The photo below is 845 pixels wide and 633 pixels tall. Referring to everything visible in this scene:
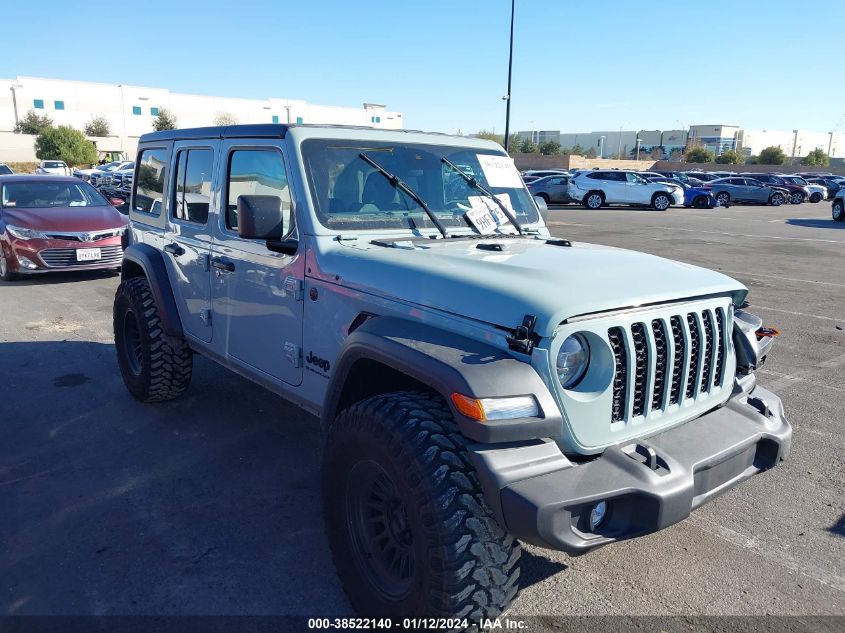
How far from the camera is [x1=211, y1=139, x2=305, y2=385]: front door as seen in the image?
138 inches

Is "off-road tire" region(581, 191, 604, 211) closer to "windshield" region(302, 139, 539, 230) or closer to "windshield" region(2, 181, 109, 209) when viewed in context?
"windshield" region(2, 181, 109, 209)

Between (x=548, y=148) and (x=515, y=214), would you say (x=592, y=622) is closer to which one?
(x=515, y=214)

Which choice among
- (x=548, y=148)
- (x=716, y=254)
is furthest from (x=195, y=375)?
(x=548, y=148)

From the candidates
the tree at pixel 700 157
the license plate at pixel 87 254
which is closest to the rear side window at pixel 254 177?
the license plate at pixel 87 254

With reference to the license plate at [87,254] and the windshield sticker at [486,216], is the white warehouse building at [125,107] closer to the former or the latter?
the license plate at [87,254]

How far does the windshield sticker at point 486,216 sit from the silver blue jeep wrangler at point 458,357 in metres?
0.01

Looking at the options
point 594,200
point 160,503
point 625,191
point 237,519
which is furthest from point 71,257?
point 625,191

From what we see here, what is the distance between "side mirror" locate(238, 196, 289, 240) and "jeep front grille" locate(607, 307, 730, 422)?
1723 mm

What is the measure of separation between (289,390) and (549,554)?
158 centimetres

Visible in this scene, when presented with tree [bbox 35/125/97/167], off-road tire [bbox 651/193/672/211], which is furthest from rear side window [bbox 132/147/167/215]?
tree [bbox 35/125/97/167]

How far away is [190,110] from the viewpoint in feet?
255

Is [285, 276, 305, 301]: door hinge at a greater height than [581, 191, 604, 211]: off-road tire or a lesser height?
greater

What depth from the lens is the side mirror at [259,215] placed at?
3266 mm

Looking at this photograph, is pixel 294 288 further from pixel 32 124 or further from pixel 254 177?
pixel 32 124
